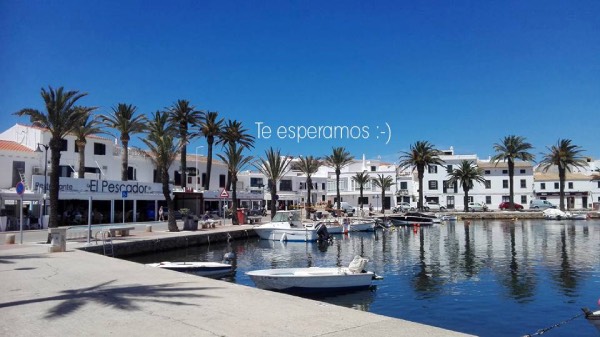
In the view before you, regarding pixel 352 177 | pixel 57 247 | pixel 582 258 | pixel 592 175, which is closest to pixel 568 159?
pixel 592 175

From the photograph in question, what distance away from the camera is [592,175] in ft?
291

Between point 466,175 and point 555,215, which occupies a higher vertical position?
point 466,175

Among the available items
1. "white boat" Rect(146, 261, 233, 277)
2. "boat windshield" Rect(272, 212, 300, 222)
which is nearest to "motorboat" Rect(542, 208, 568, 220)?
"boat windshield" Rect(272, 212, 300, 222)

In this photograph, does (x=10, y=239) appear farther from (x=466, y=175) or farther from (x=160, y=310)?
(x=466, y=175)

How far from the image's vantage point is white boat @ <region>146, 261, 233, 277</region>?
66.3 ft

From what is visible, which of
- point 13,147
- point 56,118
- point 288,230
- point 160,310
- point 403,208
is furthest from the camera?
point 403,208

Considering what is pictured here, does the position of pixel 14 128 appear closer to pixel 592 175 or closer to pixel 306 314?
pixel 306 314

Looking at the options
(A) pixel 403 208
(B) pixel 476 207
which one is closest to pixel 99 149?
(A) pixel 403 208

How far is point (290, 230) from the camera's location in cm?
3816

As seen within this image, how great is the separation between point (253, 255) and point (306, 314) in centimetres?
2137

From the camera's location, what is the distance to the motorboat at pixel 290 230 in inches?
1496

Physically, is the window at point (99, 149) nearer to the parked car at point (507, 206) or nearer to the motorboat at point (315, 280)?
the motorboat at point (315, 280)

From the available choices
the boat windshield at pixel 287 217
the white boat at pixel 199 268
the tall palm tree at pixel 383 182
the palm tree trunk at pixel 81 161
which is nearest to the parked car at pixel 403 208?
the tall palm tree at pixel 383 182

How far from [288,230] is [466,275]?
1812cm
